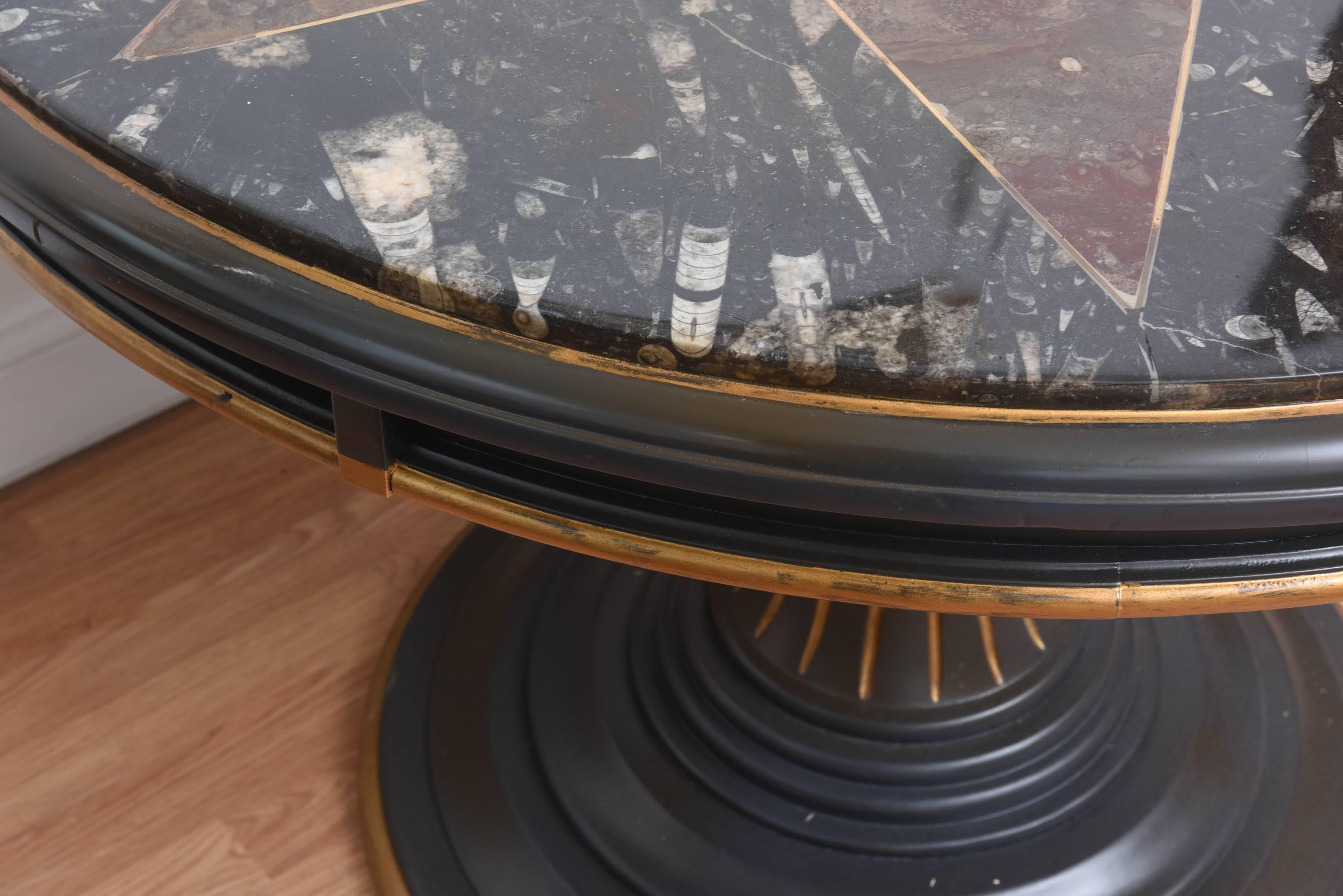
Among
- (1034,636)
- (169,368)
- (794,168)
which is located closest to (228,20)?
(169,368)

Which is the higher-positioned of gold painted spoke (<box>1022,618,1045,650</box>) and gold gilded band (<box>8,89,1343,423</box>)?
gold gilded band (<box>8,89,1343,423</box>)

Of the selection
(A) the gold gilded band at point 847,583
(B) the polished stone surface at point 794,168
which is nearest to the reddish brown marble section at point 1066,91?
(B) the polished stone surface at point 794,168

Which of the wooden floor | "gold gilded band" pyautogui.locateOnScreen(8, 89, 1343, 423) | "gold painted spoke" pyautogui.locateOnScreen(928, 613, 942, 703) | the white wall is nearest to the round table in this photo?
"gold gilded band" pyautogui.locateOnScreen(8, 89, 1343, 423)

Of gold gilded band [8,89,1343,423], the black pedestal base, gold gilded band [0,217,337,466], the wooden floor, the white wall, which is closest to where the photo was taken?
gold gilded band [8,89,1343,423]

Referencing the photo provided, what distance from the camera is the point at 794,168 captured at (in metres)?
0.55

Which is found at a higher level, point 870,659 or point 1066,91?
point 1066,91

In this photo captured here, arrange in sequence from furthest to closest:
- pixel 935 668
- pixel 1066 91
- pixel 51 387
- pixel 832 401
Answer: pixel 51 387
pixel 935 668
pixel 1066 91
pixel 832 401

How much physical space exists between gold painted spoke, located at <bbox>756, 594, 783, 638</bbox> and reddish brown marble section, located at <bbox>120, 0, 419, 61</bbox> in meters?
0.65

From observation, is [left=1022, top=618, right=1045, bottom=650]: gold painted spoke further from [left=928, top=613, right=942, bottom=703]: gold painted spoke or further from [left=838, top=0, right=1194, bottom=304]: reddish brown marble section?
[left=838, top=0, right=1194, bottom=304]: reddish brown marble section

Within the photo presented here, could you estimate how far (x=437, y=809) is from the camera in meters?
1.08

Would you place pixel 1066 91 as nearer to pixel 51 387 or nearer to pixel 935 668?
pixel 935 668

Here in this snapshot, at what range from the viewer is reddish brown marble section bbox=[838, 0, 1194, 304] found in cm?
53

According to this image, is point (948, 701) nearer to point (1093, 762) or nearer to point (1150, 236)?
point (1093, 762)

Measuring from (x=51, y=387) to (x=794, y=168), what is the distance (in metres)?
1.24
